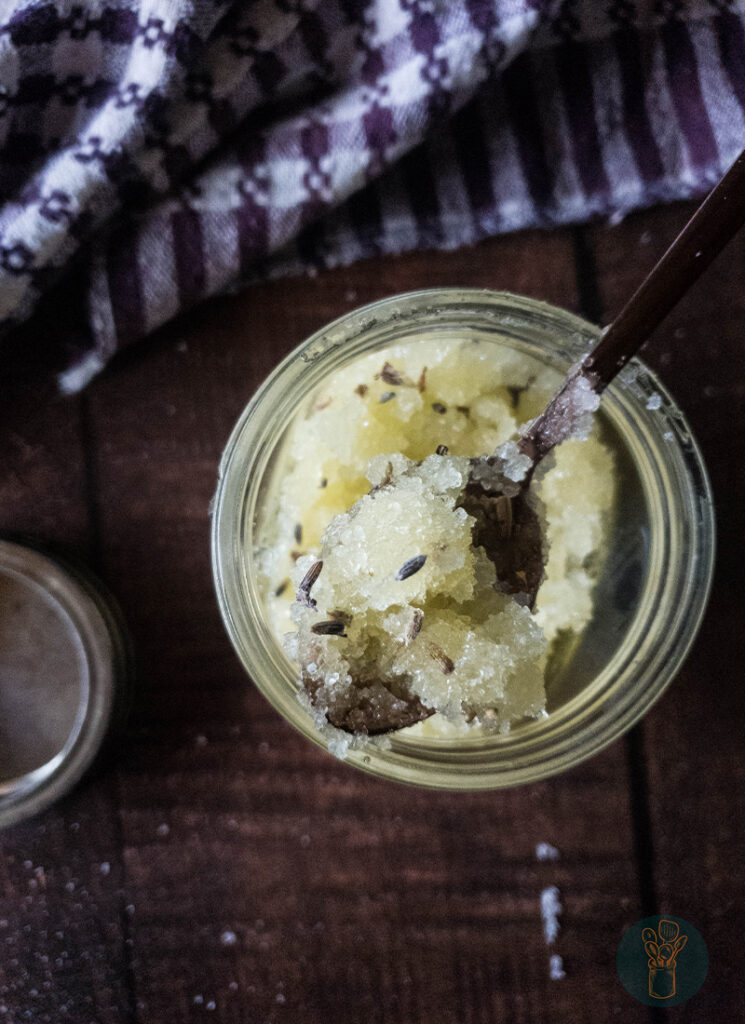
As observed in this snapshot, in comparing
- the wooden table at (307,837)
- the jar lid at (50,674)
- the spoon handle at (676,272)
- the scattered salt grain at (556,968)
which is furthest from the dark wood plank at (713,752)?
the jar lid at (50,674)

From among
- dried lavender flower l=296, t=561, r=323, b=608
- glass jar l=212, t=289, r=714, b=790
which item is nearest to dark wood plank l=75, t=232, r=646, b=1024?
glass jar l=212, t=289, r=714, b=790

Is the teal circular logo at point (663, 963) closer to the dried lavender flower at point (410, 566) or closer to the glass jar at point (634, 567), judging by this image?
the glass jar at point (634, 567)

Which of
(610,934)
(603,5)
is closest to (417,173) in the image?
(603,5)

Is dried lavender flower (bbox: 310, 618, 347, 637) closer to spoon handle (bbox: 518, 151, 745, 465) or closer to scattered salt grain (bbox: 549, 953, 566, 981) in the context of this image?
spoon handle (bbox: 518, 151, 745, 465)

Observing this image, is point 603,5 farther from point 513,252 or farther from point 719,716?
point 719,716

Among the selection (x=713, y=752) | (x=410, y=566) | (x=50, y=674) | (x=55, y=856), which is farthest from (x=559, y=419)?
(x=55, y=856)

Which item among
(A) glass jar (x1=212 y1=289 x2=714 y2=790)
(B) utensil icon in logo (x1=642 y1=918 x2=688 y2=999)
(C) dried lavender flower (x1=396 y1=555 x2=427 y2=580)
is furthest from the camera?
(B) utensil icon in logo (x1=642 y1=918 x2=688 y2=999)
